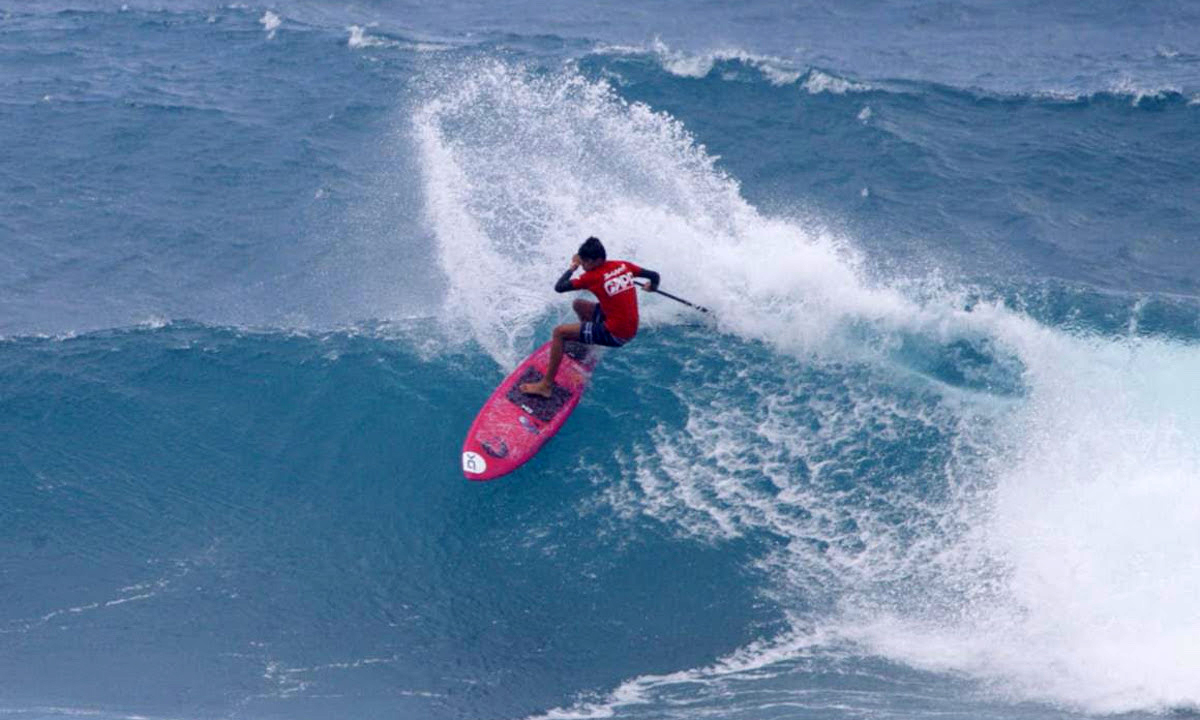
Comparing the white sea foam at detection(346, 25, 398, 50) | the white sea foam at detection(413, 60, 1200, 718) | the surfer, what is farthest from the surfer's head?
the white sea foam at detection(346, 25, 398, 50)

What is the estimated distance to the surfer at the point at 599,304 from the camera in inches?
557

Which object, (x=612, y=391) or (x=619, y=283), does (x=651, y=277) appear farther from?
(x=612, y=391)

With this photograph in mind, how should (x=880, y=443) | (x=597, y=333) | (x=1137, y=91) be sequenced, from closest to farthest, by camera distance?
(x=597, y=333), (x=880, y=443), (x=1137, y=91)

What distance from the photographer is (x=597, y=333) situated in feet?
49.5

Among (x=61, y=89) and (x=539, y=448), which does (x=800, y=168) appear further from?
(x=61, y=89)

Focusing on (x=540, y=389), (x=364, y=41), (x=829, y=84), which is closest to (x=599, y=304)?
(x=540, y=389)

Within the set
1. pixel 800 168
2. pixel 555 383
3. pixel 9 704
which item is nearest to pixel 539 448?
pixel 555 383

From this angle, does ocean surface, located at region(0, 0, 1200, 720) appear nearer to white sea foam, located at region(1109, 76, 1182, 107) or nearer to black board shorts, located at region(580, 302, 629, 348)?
white sea foam, located at region(1109, 76, 1182, 107)

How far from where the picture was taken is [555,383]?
16000mm

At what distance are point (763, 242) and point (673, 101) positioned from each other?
264 inches

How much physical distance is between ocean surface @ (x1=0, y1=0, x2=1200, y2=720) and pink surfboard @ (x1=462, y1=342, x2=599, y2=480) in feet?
1.24

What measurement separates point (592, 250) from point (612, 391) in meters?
3.06

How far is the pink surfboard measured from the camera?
581 inches

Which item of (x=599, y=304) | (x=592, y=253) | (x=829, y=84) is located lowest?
(x=599, y=304)
